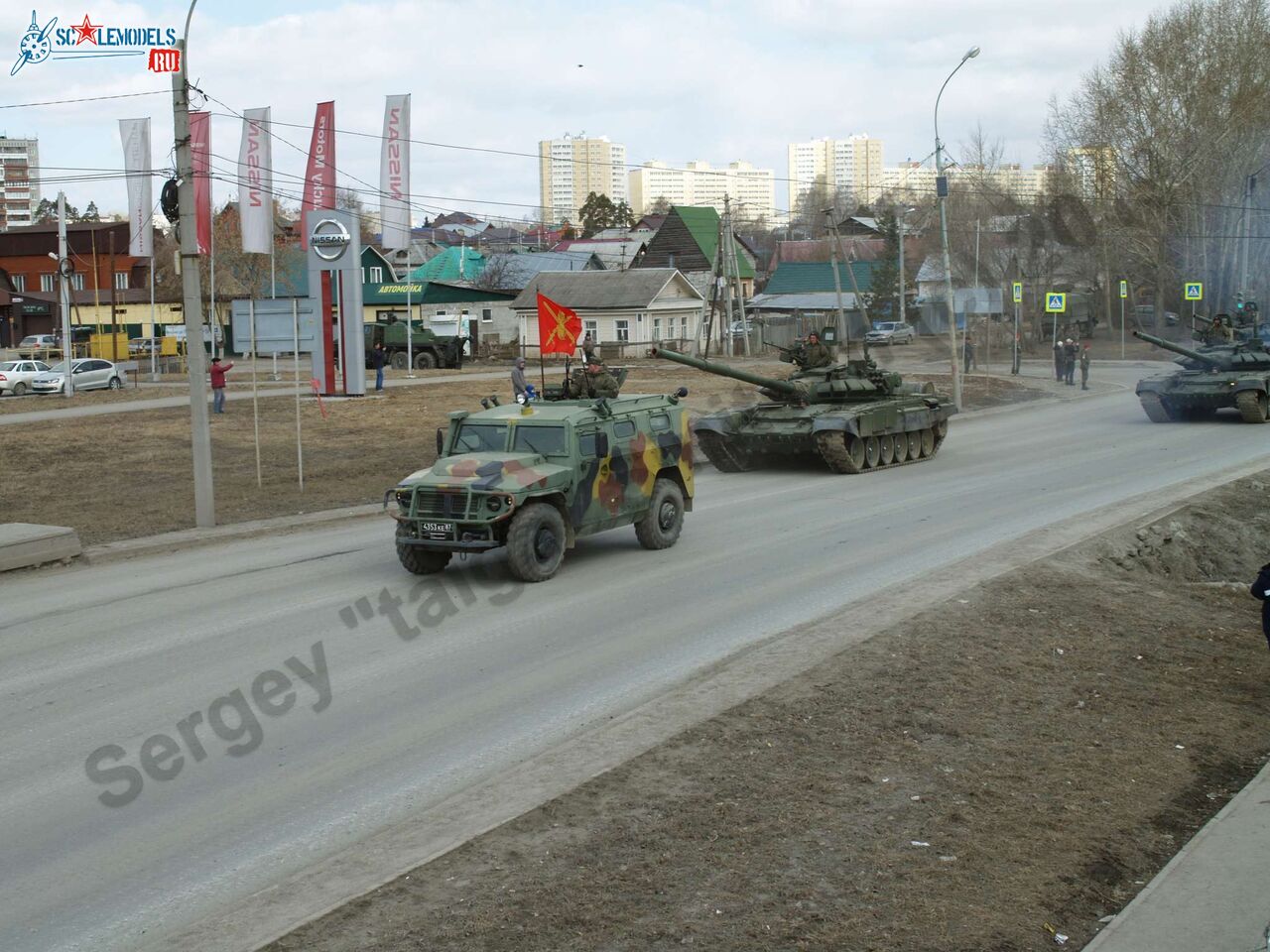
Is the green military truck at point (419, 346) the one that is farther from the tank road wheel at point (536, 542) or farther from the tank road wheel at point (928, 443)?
the tank road wheel at point (536, 542)

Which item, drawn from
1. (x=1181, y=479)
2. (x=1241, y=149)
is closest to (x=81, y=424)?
(x=1181, y=479)

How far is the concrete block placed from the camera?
14.9m

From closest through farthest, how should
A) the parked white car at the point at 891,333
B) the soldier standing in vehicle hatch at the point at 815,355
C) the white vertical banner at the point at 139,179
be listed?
the soldier standing in vehicle hatch at the point at 815,355 → the white vertical banner at the point at 139,179 → the parked white car at the point at 891,333

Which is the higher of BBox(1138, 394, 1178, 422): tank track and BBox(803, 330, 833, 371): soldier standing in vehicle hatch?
BBox(803, 330, 833, 371): soldier standing in vehicle hatch

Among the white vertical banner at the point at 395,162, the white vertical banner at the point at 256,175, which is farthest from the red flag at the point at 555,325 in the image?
the white vertical banner at the point at 395,162

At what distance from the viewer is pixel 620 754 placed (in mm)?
8094

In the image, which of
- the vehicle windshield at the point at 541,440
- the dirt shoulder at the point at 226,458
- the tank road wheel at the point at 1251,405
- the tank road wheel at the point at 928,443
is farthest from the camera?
the tank road wheel at the point at 1251,405

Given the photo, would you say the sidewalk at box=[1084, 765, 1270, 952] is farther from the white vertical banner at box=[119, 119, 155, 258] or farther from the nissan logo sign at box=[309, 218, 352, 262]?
the nissan logo sign at box=[309, 218, 352, 262]

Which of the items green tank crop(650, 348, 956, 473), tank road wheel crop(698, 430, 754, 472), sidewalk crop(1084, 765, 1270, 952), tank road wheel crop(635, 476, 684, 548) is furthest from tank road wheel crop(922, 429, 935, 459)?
sidewalk crop(1084, 765, 1270, 952)

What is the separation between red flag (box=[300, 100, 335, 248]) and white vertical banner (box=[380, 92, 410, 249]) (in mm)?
1735

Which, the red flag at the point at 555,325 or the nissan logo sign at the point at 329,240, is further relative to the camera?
the nissan logo sign at the point at 329,240

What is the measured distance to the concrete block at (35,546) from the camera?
587 inches

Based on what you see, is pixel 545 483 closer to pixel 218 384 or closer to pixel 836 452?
pixel 836 452

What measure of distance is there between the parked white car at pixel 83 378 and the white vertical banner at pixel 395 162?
13.3m
